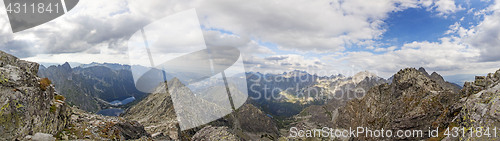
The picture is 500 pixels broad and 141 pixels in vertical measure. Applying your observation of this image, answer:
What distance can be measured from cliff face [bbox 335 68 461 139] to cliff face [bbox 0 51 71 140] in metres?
58.6

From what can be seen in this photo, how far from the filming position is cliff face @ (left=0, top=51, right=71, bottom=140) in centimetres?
1368

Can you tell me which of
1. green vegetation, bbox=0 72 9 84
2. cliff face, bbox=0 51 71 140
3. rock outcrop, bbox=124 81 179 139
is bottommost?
rock outcrop, bbox=124 81 179 139

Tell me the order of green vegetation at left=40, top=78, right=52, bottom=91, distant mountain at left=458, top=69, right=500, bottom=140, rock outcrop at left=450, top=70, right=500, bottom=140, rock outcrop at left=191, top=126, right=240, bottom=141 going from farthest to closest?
1. rock outcrop at left=191, top=126, right=240, bottom=141
2. distant mountain at left=458, top=69, right=500, bottom=140
3. rock outcrop at left=450, top=70, right=500, bottom=140
4. green vegetation at left=40, top=78, right=52, bottom=91

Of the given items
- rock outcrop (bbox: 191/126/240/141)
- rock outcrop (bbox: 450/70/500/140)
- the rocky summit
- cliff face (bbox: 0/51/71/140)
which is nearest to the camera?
cliff face (bbox: 0/51/71/140)

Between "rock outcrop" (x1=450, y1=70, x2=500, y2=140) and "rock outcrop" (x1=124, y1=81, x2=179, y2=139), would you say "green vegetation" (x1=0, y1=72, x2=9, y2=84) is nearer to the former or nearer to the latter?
"rock outcrop" (x1=450, y1=70, x2=500, y2=140)

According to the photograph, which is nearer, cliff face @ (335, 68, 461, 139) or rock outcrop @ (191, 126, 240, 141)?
rock outcrop @ (191, 126, 240, 141)

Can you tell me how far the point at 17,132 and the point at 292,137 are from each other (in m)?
109

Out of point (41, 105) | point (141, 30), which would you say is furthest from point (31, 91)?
point (141, 30)

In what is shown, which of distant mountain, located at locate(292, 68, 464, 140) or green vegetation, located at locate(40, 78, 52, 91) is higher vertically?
green vegetation, located at locate(40, 78, 52, 91)

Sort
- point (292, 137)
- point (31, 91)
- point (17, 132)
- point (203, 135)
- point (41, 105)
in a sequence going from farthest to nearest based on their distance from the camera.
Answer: point (292, 137)
point (203, 135)
point (41, 105)
point (31, 91)
point (17, 132)

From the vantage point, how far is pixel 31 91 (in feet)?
54.8

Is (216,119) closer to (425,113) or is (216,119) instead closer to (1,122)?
(425,113)

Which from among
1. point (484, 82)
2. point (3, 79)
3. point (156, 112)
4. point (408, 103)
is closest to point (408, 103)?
point (408, 103)

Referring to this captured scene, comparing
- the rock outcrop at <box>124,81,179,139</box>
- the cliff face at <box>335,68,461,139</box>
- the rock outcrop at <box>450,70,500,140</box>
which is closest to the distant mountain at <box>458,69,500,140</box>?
the rock outcrop at <box>450,70,500,140</box>
